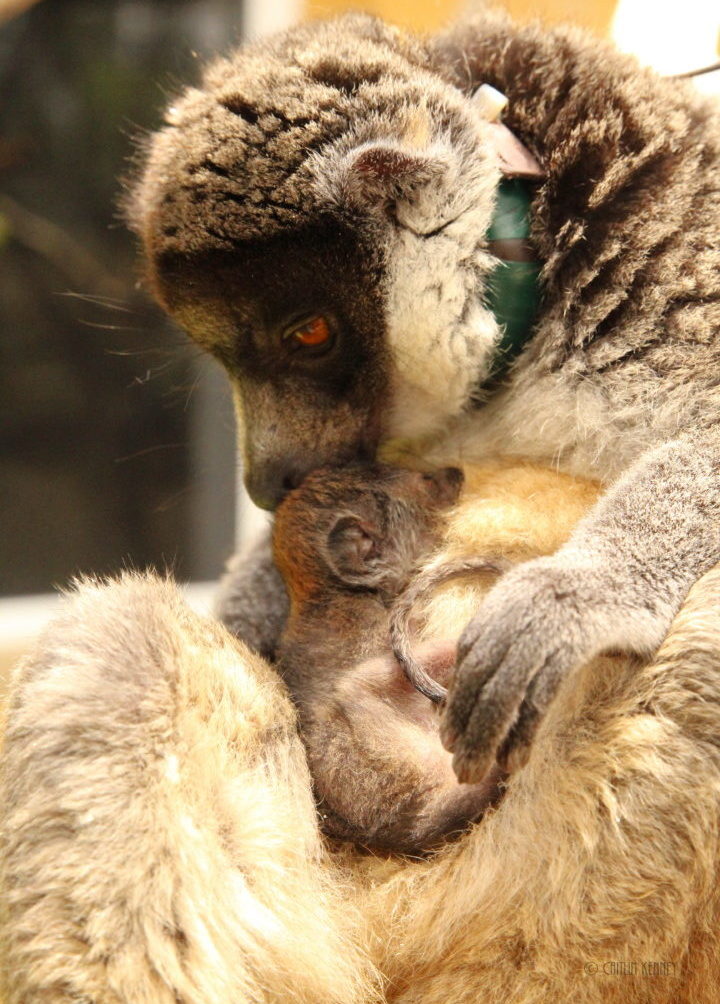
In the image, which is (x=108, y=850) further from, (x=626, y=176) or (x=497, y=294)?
(x=626, y=176)

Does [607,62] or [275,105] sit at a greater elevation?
[607,62]

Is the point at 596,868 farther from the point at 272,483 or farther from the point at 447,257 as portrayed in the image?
the point at 447,257

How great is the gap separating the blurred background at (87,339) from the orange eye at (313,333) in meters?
2.11

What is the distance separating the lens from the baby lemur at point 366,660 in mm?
2148

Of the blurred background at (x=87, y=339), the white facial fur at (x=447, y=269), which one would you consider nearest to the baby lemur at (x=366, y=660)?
the white facial fur at (x=447, y=269)

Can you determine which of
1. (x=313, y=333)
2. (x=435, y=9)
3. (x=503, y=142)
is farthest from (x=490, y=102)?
(x=435, y=9)

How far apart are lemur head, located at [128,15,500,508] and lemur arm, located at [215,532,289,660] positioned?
1.60 feet

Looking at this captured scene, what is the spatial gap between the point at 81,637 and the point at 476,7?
8.27ft

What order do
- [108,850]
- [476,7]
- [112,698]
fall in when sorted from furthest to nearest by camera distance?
1. [476,7]
2. [112,698]
3. [108,850]

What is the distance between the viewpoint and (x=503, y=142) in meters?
Result: 2.64

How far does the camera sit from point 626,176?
8.16 feet

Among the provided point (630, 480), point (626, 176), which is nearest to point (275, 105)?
point (626, 176)

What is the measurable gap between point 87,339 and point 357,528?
10.4 ft

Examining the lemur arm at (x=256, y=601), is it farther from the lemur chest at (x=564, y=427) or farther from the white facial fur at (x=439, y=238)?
the white facial fur at (x=439, y=238)
